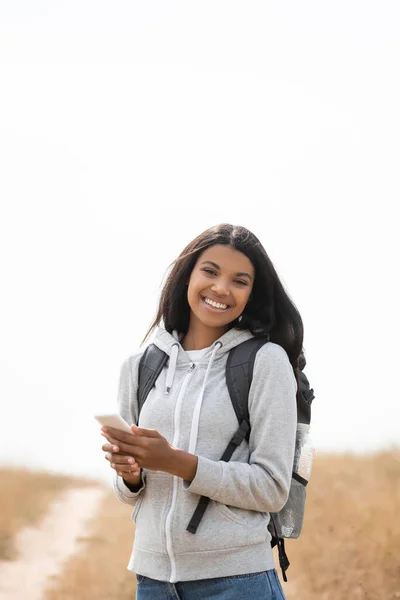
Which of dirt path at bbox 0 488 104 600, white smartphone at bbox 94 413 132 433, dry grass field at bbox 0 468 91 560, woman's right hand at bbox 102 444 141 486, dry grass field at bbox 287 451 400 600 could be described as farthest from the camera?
dry grass field at bbox 0 468 91 560

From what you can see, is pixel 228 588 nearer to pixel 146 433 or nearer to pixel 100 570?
pixel 146 433

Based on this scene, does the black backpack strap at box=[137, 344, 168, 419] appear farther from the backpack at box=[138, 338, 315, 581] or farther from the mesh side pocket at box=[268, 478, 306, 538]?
the mesh side pocket at box=[268, 478, 306, 538]

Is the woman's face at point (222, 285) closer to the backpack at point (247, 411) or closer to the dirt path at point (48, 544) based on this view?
the backpack at point (247, 411)

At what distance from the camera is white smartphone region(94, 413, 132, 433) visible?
7.81ft

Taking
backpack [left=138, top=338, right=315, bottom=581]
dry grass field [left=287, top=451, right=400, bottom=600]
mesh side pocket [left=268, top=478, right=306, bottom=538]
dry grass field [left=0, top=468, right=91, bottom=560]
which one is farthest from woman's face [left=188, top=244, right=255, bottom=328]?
dry grass field [left=0, top=468, right=91, bottom=560]

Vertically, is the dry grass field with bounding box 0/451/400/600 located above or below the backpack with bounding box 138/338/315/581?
below

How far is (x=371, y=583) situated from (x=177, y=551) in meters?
3.54

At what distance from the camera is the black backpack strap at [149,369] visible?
109 inches

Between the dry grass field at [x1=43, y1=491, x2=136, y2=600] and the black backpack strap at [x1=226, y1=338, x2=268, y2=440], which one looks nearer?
the black backpack strap at [x1=226, y1=338, x2=268, y2=440]

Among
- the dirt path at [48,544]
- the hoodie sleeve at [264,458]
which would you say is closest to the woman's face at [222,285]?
the hoodie sleeve at [264,458]

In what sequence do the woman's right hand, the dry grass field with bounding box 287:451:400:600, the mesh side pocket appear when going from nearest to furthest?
the woman's right hand, the mesh side pocket, the dry grass field with bounding box 287:451:400:600

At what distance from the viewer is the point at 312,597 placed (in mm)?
5699

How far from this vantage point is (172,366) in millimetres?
2746

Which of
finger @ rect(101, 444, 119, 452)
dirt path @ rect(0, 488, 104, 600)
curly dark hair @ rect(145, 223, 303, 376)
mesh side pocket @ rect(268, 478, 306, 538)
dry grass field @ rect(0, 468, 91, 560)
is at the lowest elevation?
dirt path @ rect(0, 488, 104, 600)
